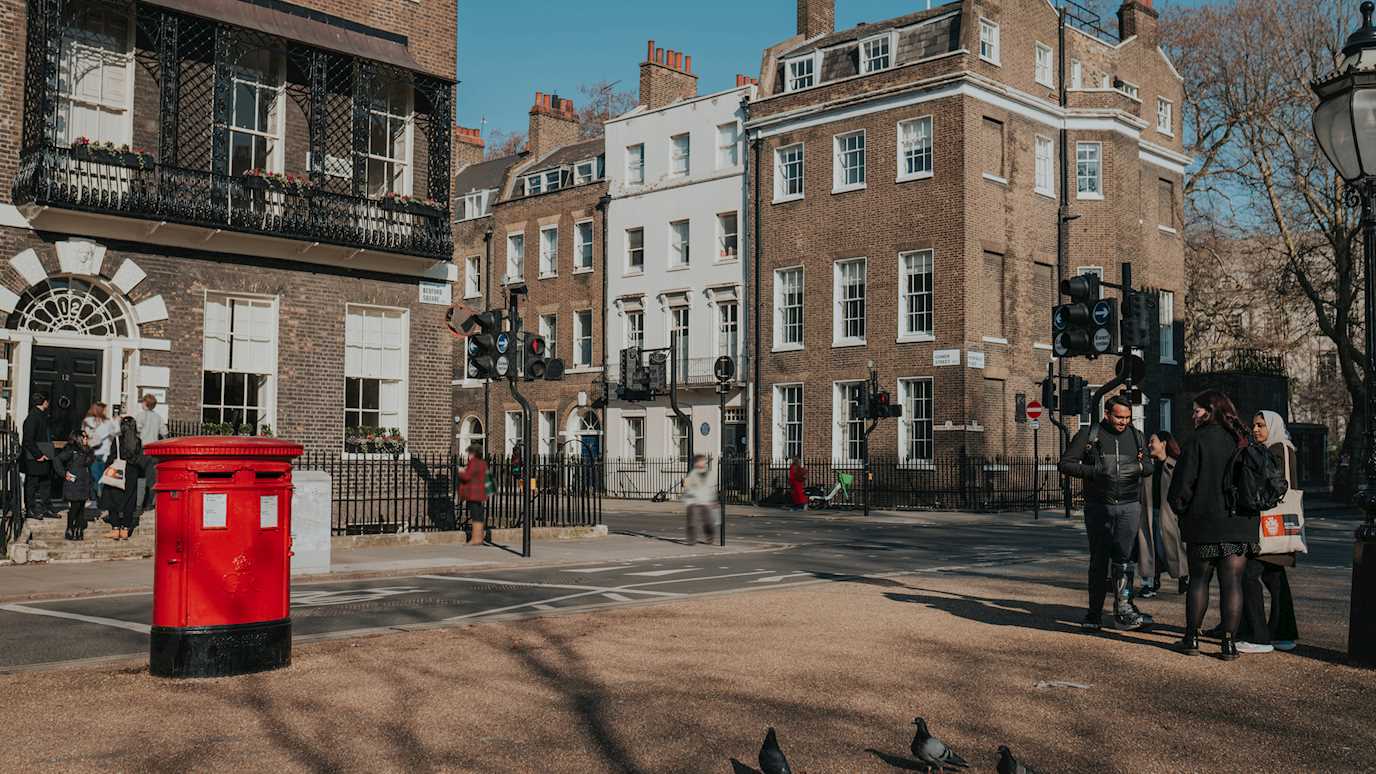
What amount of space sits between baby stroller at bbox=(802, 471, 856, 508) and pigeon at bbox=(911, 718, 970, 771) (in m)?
29.8

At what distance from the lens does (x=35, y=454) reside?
54.6 ft

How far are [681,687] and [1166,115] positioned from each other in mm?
39933

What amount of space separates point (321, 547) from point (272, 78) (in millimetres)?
9009

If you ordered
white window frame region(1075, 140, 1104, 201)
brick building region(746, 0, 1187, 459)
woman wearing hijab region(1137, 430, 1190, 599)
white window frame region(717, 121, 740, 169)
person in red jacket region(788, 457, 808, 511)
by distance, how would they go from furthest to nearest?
white window frame region(717, 121, 740, 169) < white window frame region(1075, 140, 1104, 201) < brick building region(746, 0, 1187, 459) < person in red jacket region(788, 457, 808, 511) < woman wearing hijab region(1137, 430, 1190, 599)

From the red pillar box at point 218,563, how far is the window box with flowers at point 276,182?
12.2m

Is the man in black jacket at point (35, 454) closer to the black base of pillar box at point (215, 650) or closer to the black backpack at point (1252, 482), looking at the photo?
the black base of pillar box at point (215, 650)

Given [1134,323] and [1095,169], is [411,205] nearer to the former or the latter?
[1134,323]

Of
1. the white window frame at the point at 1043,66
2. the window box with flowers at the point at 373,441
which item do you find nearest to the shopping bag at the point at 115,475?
the window box with flowers at the point at 373,441

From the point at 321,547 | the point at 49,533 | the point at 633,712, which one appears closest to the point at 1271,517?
the point at 633,712

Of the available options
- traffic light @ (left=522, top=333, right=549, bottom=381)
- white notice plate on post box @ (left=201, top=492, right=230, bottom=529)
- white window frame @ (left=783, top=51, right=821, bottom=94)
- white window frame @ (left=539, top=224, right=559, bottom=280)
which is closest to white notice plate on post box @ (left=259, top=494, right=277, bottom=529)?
white notice plate on post box @ (left=201, top=492, right=230, bottom=529)

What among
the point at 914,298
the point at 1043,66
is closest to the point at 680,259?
the point at 914,298

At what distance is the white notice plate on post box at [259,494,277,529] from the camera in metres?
8.31

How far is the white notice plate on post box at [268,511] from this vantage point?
327 inches

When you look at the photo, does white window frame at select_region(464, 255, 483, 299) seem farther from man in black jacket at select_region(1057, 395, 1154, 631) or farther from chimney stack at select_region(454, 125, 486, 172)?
man in black jacket at select_region(1057, 395, 1154, 631)
